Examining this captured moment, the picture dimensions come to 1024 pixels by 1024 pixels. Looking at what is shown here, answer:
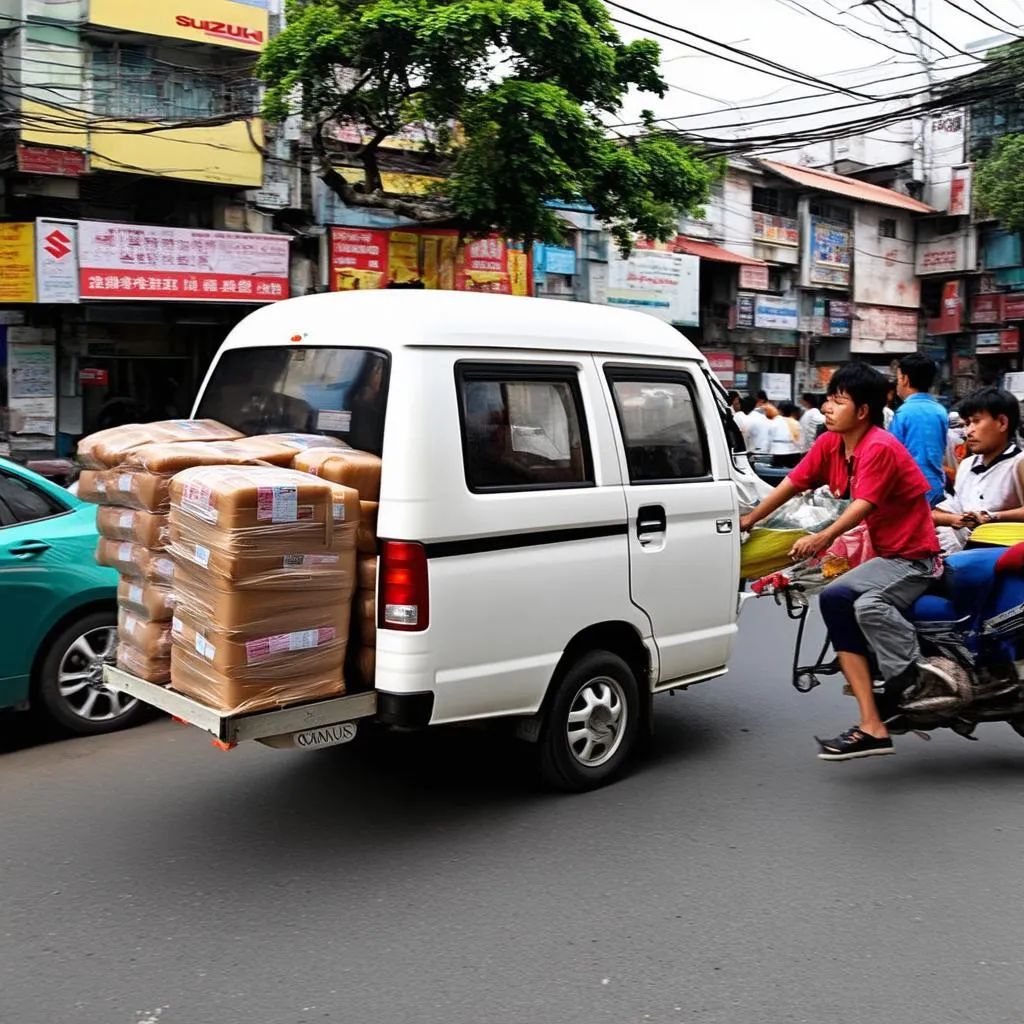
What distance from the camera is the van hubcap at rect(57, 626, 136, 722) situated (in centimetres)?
540

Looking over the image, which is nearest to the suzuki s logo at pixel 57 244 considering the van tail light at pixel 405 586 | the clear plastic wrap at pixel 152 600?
the clear plastic wrap at pixel 152 600

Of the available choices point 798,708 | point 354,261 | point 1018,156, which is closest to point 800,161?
point 1018,156

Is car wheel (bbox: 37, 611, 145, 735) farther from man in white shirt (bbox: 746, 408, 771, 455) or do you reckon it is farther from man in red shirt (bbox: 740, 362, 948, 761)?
man in white shirt (bbox: 746, 408, 771, 455)

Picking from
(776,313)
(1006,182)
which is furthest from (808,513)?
(1006,182)

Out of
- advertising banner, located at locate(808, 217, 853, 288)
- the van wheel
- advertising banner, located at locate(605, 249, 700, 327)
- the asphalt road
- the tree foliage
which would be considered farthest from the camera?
advertising banner, located at locate(808, 217, 853, 288)

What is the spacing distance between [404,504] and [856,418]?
2.13 m

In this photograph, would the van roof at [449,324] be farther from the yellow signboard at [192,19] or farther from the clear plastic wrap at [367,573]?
the yellow signboard at [192,19]

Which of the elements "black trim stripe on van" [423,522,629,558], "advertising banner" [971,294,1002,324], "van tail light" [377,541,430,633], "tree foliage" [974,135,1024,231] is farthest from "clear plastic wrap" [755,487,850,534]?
"advertising banner" [971,294,1002,324]

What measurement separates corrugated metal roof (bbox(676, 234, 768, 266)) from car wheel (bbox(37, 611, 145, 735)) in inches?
807

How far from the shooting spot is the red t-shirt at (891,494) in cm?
462

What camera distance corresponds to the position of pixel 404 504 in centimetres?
376

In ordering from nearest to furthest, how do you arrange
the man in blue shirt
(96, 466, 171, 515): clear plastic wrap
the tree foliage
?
1. (96, 466, 171, 515): clear plastic wrap
2. the man in blue shirt
3. the tree foliage

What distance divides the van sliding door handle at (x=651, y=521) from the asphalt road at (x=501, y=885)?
42.9 inches

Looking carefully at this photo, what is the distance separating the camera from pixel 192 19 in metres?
14.8
